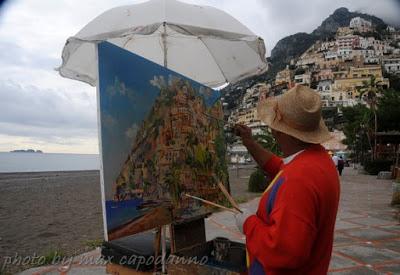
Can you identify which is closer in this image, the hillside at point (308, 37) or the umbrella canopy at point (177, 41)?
the umbrella canopy at point (177, 41)

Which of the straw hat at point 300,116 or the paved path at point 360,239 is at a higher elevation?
the straw hat at point 300,116

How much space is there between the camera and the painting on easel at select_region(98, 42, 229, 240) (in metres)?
2.48

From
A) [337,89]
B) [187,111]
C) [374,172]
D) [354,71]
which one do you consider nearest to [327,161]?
[187,111]

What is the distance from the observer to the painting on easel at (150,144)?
2484 mm

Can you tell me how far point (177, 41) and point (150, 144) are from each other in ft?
5.78

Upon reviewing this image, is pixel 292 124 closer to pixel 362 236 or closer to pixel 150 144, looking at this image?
pixel 150 144

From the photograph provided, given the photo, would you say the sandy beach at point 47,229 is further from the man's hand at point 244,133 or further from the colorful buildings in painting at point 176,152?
the man's hand at point 244,133

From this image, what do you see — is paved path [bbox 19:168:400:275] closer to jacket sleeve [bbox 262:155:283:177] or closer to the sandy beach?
the sandy beach

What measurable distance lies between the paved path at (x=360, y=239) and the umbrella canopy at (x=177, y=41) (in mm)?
2654

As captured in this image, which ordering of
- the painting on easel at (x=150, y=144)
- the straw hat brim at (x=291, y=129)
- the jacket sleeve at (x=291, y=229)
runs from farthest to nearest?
the painting on easel at (x=150, y=144), the straw hat brim at (x=291, y=129), the jacket sleeve at (x=291, y=229)

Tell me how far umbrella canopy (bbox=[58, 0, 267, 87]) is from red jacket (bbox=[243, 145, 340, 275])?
69.4 inches

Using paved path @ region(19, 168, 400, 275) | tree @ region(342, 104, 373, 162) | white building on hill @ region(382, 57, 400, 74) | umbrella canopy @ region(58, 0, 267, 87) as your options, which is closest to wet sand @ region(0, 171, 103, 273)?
paved path @ region(19, 168, 400, 275)

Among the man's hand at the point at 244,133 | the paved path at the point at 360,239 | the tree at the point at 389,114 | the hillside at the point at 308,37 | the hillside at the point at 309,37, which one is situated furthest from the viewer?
the hillside at the point at 309,37

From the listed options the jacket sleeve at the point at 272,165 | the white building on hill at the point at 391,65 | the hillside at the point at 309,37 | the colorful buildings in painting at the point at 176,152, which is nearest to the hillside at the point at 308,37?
the hillside at the point at 309,37
